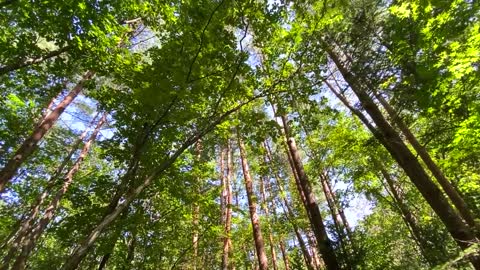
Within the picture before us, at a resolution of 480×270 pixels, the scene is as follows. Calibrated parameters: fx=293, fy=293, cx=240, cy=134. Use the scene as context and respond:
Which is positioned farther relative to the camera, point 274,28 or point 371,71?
point 371,71

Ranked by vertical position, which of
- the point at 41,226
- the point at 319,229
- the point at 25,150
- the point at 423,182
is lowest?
the point at 319,229

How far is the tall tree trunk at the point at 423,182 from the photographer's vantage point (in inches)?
208

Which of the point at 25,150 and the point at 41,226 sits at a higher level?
the point at 25,150

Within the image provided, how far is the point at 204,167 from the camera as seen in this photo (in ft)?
27.9

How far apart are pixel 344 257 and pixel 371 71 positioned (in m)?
4.86

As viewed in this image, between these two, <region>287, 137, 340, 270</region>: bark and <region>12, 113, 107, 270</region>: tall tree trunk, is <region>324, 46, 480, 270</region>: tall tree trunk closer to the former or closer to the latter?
<region>287, 137, 340, 270</region>: bark

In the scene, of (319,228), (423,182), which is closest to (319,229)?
(319,228)

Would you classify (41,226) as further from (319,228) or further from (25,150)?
(319,228)

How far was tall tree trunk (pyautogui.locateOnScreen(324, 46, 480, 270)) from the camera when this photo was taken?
208 inches

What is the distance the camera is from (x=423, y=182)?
19.6ft

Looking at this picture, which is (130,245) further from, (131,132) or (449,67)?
(449,67)

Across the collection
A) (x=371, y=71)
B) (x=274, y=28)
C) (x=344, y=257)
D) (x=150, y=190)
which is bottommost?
(x=344, y=257)

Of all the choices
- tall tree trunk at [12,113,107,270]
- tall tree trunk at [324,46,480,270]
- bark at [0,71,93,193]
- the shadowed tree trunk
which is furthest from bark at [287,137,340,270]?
bark at [0,71,93,193]

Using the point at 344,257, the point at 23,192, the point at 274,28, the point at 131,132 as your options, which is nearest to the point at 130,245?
the point at 131,132
